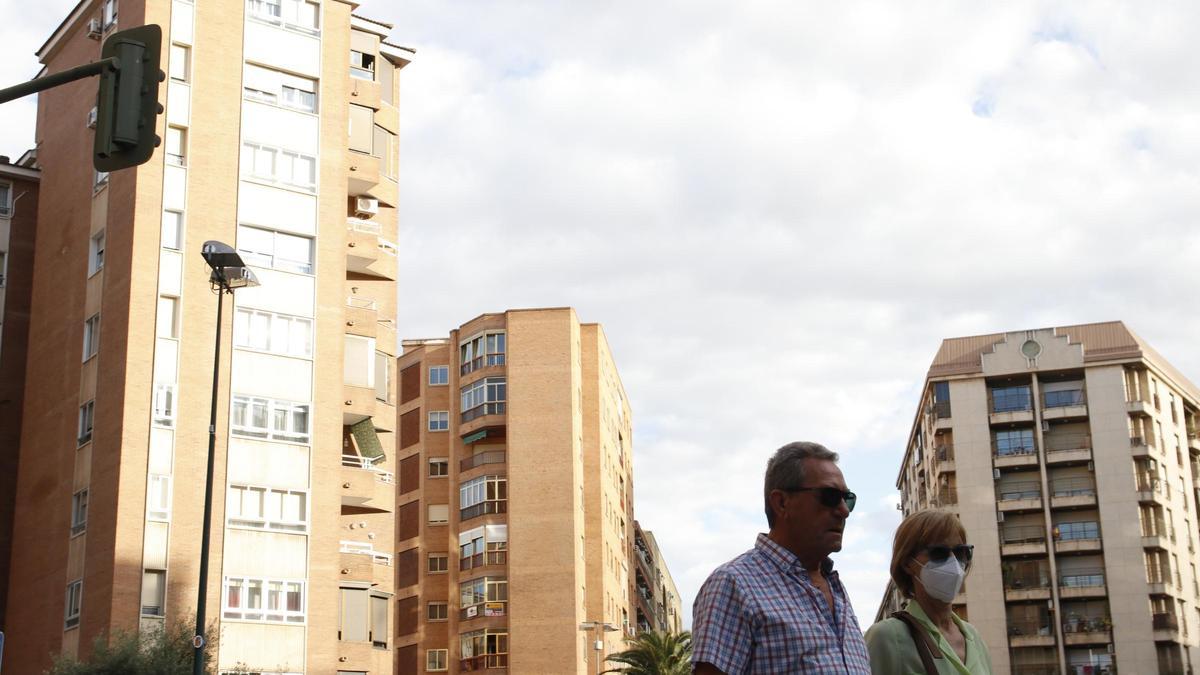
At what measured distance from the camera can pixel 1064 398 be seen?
92500 mm

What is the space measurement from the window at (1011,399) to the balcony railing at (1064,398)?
39.4 inches

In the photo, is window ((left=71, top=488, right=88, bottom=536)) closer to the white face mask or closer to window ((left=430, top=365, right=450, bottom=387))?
window ((left=430, top=365, right=450, bottom=387))

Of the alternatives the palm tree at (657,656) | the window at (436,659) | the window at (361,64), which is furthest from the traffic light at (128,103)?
the window at (436,659)

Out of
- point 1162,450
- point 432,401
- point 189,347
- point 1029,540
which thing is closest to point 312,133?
point 189,347

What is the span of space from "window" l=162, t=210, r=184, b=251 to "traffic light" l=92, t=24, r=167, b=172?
32.7 meters

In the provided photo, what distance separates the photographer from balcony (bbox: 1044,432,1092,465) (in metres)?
90.7

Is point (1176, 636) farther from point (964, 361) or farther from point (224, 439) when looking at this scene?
point (224, 439)

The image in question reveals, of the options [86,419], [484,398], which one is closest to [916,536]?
[86,419]

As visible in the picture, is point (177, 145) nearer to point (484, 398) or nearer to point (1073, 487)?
point (484, 398)

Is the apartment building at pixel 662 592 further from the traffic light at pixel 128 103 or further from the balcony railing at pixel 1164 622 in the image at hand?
the traffic light at pixel 128 103

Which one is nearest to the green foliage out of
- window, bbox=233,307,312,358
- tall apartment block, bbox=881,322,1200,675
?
window, bbox=233,307,312,358

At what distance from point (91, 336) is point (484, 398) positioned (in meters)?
33.8

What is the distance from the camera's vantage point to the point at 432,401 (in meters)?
80.1

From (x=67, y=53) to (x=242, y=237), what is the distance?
11741 mm
